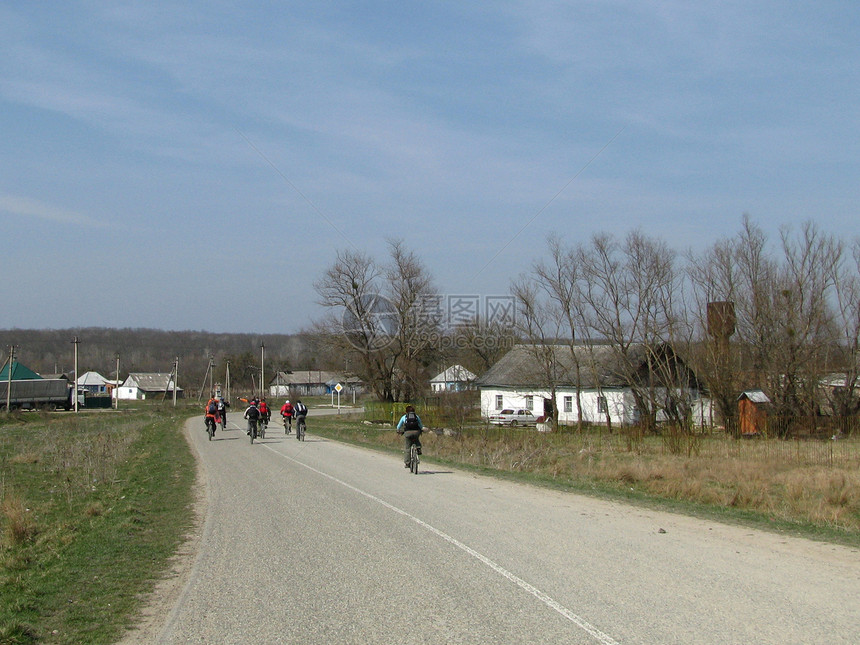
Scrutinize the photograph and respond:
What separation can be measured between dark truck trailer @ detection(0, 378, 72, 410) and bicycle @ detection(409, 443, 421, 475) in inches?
3140

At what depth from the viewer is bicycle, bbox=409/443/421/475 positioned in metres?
19.1

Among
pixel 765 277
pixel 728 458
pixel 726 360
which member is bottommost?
pixel 728 458

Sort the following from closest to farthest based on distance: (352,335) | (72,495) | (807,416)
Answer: (72,495)
(807,416)
(352,335)

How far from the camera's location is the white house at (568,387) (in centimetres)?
5231

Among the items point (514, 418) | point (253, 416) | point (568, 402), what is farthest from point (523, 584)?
point (568, 402)

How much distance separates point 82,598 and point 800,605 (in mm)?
6978

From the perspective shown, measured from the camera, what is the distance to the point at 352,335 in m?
61.4

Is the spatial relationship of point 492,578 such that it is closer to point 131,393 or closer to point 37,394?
point 37,394

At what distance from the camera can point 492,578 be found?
7.68 metres

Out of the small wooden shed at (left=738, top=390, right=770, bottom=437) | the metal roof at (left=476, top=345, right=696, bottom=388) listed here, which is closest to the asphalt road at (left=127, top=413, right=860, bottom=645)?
the small wooden shed at (left=738, top=390, right=770, bottom=437)

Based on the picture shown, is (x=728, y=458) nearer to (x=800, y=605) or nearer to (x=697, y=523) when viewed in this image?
(x=697, y=523)

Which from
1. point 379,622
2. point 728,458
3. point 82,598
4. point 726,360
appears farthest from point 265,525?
point 726,360

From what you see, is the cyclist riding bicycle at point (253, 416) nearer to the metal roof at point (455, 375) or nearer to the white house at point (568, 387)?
the white house at point (568, 387)

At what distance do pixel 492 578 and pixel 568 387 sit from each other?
4927cm
